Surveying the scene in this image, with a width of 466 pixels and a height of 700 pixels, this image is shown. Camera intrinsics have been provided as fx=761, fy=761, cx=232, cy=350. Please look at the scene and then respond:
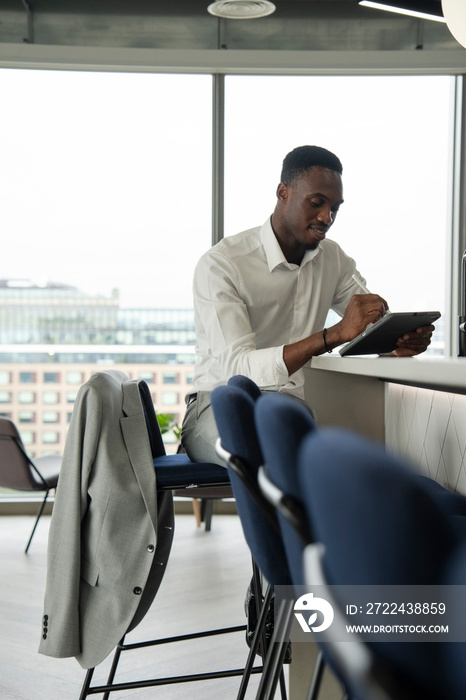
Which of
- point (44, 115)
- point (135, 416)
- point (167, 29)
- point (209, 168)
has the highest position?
point (167, 29)

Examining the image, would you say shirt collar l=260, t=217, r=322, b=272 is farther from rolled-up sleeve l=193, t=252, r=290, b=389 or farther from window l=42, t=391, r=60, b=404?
window l=42, t=391, r=60, b=404

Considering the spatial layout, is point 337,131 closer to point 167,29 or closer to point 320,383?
point 167,29

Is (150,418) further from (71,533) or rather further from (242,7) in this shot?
(242,7)

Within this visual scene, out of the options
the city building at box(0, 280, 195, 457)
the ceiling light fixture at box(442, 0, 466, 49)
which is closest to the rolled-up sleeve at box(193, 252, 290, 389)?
the ceiling light fixture at box(442, 0, 466, 49)

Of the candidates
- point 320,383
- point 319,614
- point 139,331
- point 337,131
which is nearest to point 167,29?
point 337,131

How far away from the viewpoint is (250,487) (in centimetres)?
99

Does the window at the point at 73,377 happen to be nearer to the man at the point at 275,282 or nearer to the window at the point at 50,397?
the window at the point at 50,397

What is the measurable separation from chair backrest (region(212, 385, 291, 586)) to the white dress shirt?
1189 millimetres

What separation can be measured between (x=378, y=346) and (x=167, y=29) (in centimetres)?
384

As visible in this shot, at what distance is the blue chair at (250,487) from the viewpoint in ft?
3.29

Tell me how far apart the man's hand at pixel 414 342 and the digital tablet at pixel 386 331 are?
2 centimetres

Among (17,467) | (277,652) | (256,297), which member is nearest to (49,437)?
(17,467)

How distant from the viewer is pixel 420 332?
1.93 m

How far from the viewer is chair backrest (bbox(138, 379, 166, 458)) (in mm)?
2082
